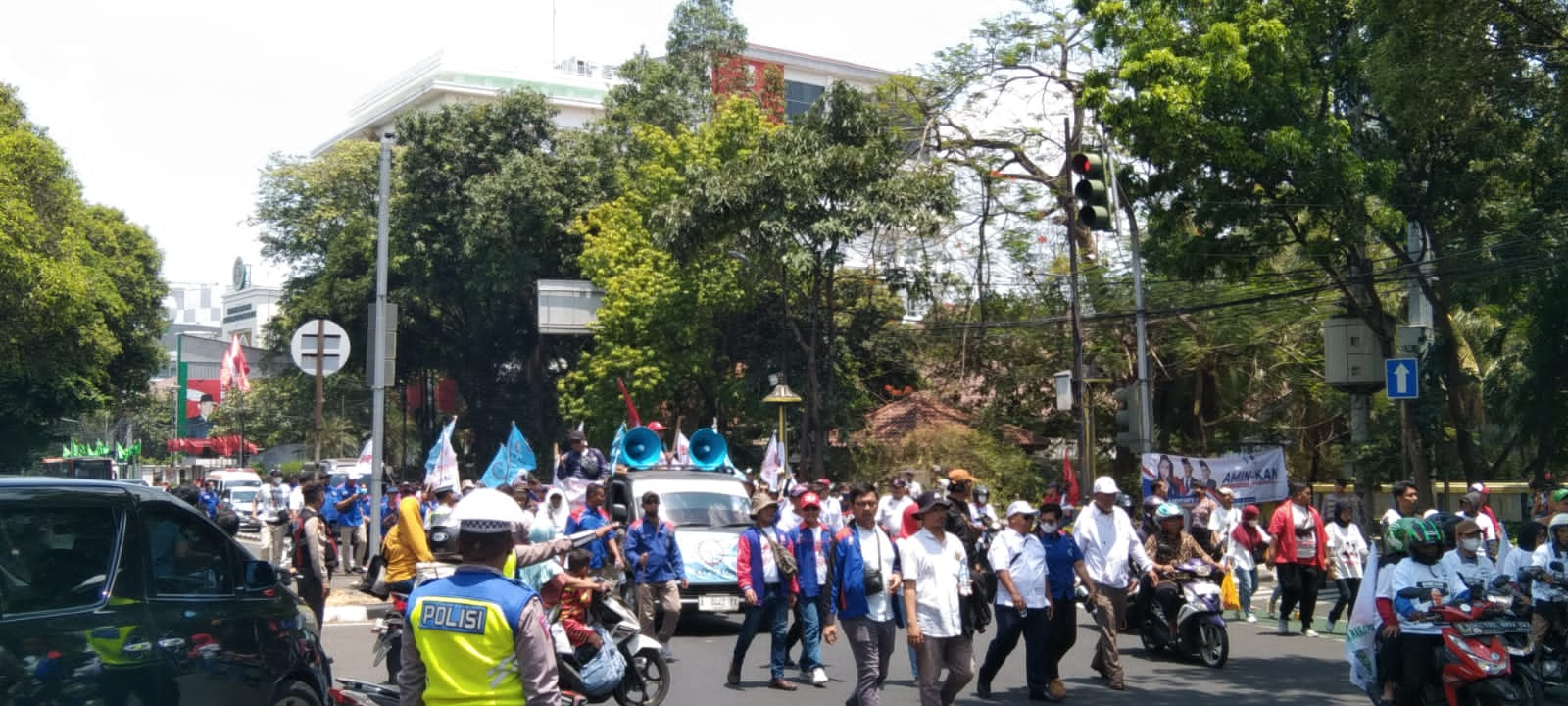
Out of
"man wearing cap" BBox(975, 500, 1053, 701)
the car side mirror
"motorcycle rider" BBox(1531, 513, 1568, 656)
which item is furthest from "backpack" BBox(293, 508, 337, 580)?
"motorcycle rider" BBox(1531, 513, 1568, 656)

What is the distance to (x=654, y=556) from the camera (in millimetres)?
12578

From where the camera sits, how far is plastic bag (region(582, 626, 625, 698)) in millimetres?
8797

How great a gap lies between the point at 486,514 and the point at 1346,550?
1296cm

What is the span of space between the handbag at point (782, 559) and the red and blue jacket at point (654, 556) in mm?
1201

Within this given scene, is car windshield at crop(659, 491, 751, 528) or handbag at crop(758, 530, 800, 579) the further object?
car windshield at crop(659, 491, 751, 528)

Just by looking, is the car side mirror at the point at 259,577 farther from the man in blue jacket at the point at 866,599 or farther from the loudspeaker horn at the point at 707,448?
the loudspeaker horn at the point at 707,448

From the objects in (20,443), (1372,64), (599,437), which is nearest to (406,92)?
(20,443)

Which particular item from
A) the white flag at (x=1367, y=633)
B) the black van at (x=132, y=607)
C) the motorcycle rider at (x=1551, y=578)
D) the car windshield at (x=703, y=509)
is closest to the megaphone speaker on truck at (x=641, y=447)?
the car windshield at (x=703, y=509)

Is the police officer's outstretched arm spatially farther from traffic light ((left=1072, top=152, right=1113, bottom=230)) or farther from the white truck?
traffic light ((left=1072, top=152, right=1113, bottom=230))

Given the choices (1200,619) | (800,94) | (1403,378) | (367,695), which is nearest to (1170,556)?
(1200,619)

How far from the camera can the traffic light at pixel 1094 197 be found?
14.5m

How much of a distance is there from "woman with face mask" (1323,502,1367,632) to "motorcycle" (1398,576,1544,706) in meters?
6.83

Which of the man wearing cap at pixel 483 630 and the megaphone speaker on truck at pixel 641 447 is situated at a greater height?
the megaphone speaker on truck at pixel 641 447

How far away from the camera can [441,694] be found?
448 cm
